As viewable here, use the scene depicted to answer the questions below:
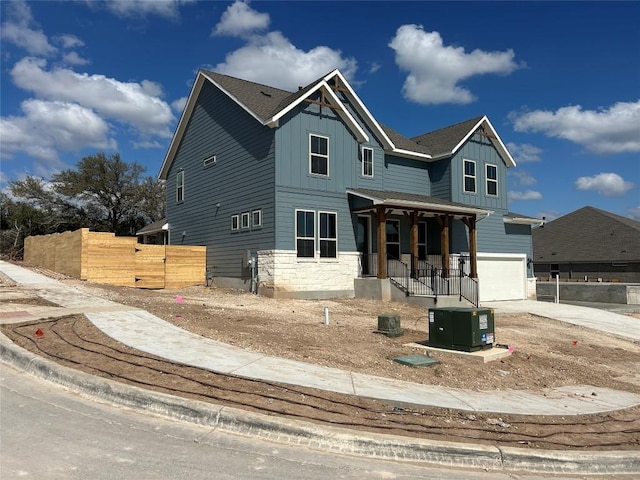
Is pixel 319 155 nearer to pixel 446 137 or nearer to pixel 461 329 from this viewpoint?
pixel 446 137

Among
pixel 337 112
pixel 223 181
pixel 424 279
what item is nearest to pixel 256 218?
pixel 223 181

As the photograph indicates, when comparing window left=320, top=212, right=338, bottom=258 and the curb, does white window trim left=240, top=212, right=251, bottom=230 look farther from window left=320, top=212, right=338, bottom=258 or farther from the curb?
the curb

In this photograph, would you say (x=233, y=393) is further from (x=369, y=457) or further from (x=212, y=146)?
(x=212, y=146)

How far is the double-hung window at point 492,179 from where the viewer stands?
2505cm

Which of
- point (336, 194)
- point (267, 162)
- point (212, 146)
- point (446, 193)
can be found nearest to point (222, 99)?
point (212, 146)

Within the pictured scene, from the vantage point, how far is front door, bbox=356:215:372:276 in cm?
2044

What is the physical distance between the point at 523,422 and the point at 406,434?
1.82m

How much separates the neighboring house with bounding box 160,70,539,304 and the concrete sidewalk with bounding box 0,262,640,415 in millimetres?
9282

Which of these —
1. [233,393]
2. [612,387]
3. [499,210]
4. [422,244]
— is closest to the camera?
[233,393]

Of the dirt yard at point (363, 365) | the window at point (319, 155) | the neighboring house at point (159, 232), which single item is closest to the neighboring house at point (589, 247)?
the window at point (319, 155)

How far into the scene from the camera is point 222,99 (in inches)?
842

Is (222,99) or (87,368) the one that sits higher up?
(222,99)

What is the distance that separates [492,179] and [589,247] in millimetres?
19596

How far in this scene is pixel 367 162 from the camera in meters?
21.2
